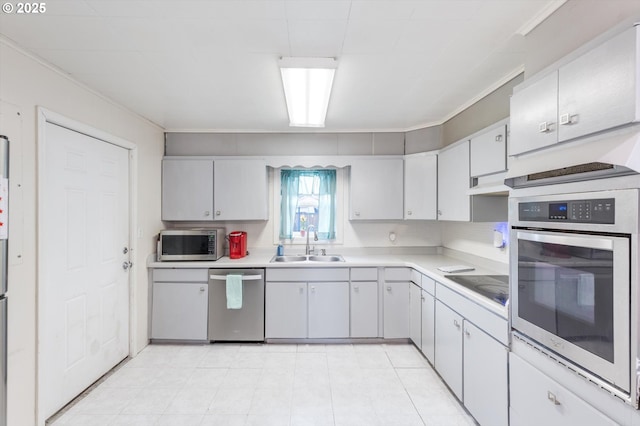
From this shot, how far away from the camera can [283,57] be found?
73.3 inches

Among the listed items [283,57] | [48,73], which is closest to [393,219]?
[283,57]

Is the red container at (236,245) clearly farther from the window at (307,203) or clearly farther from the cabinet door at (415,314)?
the cabinet door at (415,314)

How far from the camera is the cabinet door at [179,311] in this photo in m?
3.10

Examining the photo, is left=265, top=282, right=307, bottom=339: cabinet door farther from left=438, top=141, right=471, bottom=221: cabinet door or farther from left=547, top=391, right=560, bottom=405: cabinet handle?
left=547, top=391, right=560, bottom=405: cabinet handle

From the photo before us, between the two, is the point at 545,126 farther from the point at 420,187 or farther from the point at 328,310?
the point at 328,310

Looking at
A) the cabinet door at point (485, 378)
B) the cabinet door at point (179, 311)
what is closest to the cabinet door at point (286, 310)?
the cabinet door at point (179, 311)

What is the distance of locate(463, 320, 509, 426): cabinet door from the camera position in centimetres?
161

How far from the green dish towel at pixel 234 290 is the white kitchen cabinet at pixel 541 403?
2.44 m

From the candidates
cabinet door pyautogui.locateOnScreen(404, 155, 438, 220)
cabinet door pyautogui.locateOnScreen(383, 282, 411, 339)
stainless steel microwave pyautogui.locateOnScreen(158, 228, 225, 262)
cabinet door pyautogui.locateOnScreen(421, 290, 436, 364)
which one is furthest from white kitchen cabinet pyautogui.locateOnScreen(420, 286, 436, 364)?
stainless steel microwave pyautogui.locateOnScreen(158, 228, 225, 262)

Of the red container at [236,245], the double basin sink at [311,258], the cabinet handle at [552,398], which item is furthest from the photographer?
the double basin sink at [311,258]

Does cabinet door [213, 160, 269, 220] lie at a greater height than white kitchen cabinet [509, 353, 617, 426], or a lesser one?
greater

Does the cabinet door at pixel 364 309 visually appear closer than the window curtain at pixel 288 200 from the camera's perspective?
Yes

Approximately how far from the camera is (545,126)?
1.28 metres

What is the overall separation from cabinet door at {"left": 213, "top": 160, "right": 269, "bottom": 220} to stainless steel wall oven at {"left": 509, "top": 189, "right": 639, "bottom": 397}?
8.66ft
